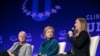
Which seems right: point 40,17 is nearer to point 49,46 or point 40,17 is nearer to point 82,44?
point 49,46

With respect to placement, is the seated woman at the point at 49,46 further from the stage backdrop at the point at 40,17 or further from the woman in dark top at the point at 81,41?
the stage backdrop at the point at 40,17

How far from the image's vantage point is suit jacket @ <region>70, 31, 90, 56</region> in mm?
3961

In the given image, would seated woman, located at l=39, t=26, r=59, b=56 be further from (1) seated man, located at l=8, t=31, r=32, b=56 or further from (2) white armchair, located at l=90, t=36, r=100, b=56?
(2) white armchair, located at l=90, t=36, r=100, b=56

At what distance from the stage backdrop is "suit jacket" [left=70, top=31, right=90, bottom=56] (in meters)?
1.82

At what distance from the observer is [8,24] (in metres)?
6.89

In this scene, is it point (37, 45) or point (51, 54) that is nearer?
point (51, 54)

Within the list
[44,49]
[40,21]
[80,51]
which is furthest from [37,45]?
[80,51]

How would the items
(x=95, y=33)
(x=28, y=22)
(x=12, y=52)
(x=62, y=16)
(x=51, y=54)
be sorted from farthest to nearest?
1. (x=28, y=22)
2. (x=62, y=16)
3. (x=95, y=33)
4. (x=12, y=52)
5. (x=51, y=54)

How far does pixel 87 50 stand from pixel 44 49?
731mm

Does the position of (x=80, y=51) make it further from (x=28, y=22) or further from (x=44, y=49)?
(x=28, y=22)

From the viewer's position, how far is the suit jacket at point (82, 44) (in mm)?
3961

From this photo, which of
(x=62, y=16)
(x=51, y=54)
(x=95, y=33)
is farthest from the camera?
(x=62, y=16)

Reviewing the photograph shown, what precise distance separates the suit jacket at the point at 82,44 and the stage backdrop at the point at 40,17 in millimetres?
1823

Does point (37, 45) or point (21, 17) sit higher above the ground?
point (21, 17)
